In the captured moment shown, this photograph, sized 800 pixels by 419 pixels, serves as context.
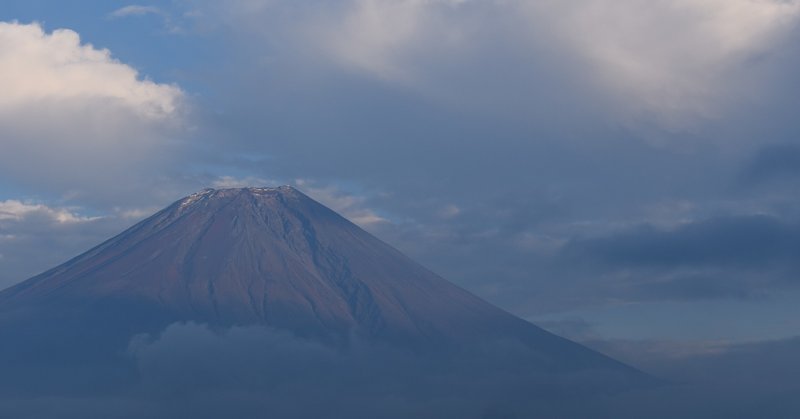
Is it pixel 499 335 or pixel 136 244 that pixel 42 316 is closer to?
pixel 136 244

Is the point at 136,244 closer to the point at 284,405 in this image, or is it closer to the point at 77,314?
the point at 77,314

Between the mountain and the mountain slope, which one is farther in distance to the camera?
the mountain slope

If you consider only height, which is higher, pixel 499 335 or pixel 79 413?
pixel 499 335

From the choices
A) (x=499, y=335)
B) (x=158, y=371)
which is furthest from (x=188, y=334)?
(x=499, y=335)

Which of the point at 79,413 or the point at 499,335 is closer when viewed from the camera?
the point at 79,413

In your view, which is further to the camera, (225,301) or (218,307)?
→ (225,301)

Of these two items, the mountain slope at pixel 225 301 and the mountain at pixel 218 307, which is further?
the mountain slope at pixel 225 301

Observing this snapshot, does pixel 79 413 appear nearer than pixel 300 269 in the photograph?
Yes

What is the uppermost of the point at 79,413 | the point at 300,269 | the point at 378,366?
the point at 300,269

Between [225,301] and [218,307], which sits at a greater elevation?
[225,301]
